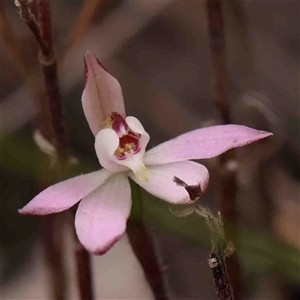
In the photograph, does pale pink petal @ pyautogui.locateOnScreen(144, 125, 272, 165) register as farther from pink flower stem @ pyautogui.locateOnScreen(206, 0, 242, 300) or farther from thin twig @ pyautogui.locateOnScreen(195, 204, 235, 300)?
pink flower stem @ pyautogui.locateOnScreen(206, 0, 242, 300)

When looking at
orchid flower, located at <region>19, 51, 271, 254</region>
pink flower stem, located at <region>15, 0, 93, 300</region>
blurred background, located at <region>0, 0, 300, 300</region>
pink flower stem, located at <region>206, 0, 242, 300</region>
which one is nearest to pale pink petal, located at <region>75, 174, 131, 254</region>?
orchid flower, located at <region>19, 51, 271, 254</region>

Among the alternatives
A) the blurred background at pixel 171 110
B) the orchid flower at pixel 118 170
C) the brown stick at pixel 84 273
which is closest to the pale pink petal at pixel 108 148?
the orchid flower at pixel 118 170

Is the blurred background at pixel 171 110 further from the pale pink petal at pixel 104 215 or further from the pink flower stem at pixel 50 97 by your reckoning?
the pale pink petal at pixel 104 215

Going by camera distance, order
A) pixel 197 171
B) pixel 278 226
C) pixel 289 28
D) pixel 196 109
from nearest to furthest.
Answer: pixel 197 171 → pixel 278 226 → pixel 289 28 → pixel 196 109

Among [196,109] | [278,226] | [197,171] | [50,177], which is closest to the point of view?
[197,171]

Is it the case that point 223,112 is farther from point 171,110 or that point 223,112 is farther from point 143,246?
point 171,110

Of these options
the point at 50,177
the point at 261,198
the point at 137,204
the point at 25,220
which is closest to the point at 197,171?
the point at 137,204

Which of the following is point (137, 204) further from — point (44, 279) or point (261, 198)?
point (44, 279)
